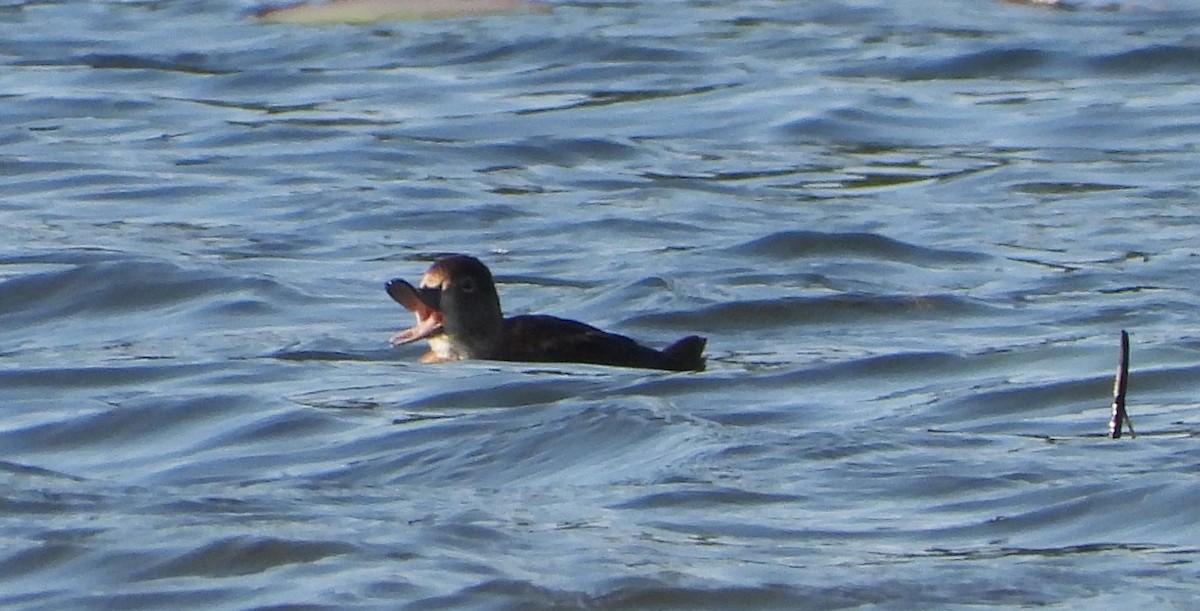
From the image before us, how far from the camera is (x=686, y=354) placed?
8914 millimetres

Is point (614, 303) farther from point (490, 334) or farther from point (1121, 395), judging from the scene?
point (1121, 395)

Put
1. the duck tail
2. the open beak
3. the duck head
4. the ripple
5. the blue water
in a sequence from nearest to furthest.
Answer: the blue water, the duck tail, the duck head, the open beak, the ripple

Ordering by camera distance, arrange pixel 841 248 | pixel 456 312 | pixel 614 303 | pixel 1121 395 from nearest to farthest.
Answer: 1. pixel 1121 395
2. pixel 456 312
3. pixel 614 303
4. pixel 841 248

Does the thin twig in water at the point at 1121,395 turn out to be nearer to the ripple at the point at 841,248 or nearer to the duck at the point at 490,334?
the duck at the point at 490,334

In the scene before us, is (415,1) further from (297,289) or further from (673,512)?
(673,512)

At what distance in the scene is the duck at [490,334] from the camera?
889cm

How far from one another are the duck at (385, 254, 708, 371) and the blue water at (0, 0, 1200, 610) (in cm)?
8

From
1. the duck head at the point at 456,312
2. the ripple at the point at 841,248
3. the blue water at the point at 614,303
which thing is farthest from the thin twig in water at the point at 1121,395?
the ripple at the point at 841,248

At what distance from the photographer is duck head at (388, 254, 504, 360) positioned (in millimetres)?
9117

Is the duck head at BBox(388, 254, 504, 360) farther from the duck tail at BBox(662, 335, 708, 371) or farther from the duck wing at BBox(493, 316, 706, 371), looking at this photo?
the duck tail at BBox(662, 335, 708, 371)

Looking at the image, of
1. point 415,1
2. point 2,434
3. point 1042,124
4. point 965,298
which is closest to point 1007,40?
point 1042,124

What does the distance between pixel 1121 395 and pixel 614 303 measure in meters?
4.24

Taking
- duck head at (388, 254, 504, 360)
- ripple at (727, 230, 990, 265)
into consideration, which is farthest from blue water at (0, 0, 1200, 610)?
duck head at (388, 254, 504, 360)

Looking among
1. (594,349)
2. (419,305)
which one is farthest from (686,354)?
(419,305)
